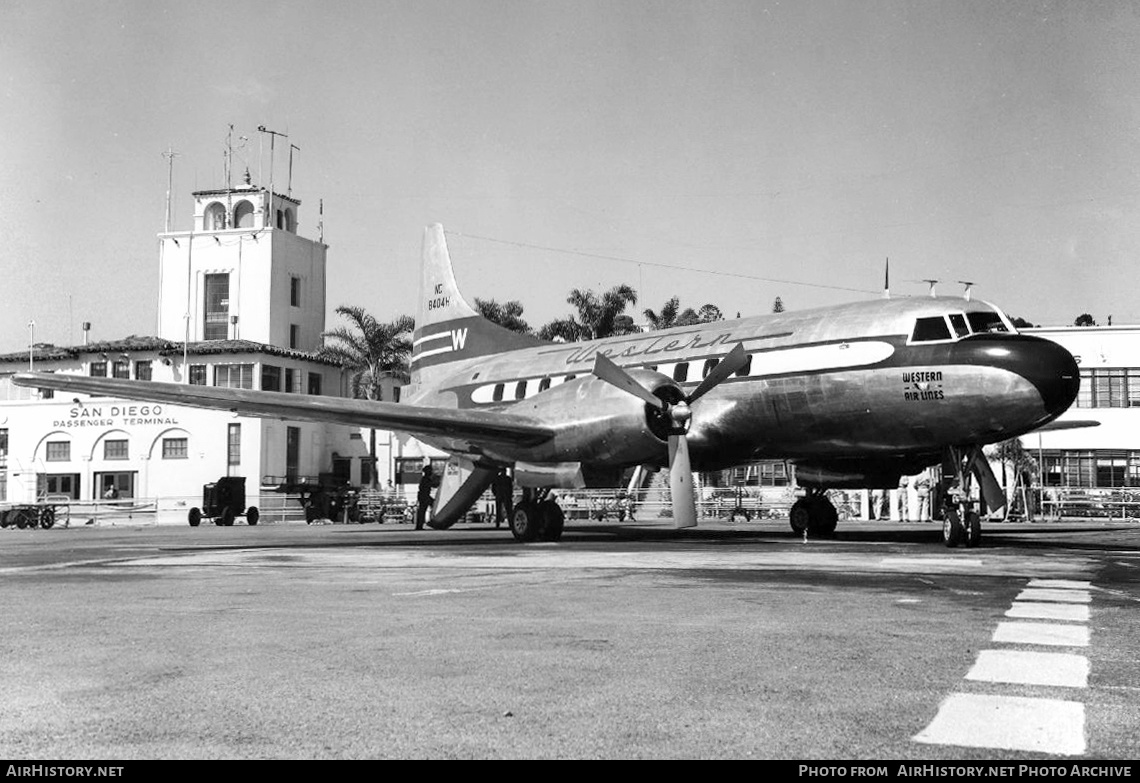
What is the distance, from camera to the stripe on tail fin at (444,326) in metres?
31.3

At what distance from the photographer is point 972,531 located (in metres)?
18.9

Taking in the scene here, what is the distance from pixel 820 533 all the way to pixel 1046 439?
3910 cm

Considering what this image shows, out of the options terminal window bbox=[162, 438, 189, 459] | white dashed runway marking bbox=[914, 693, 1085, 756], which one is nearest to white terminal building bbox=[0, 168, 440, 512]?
terminal window bbox=[162, 438, 189, 459]


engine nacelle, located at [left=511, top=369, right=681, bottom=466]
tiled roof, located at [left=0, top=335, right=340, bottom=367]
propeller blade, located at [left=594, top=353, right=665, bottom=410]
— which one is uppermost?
tiled roof, located at [left=0, top=335, right=340, bottom=367]

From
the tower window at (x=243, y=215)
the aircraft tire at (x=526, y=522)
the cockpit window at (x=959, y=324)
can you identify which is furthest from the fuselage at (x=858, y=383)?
the tower window at (x=243, y=215)

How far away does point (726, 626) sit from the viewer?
27.5ft

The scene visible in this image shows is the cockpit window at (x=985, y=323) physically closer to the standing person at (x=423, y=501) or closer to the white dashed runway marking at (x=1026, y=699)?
the white dashed runway marking at (x=1026, y=699)

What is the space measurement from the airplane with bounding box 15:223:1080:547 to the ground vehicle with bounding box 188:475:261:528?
21006mm

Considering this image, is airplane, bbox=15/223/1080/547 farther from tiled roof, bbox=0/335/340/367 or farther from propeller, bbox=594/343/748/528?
tiled roof, bbox=0/335/340/367

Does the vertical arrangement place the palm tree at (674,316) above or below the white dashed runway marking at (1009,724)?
above

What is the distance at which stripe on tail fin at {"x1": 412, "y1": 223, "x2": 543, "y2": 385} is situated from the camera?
103 ft

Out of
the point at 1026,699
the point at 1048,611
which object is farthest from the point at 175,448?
the point at 1026,699

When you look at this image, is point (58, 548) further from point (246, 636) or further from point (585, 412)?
point (246, 636)

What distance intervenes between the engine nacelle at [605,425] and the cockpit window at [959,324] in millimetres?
5134
